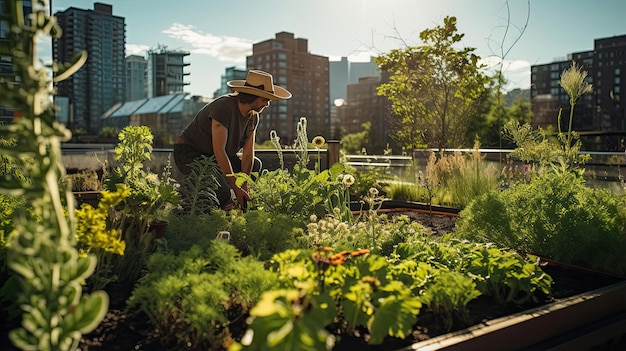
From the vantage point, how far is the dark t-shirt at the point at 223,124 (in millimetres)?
4035

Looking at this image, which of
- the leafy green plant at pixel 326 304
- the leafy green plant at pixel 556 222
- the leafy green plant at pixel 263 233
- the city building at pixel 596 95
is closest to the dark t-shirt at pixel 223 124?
the leafy green plant at pixel 263 233

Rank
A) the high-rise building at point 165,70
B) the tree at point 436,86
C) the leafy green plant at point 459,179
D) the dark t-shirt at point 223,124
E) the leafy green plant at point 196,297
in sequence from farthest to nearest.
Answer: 1. the high-rise building at point 165,70
2. the tree at point 436,86
3. the leafy green plant at point 459,179
4. the dark t-shirt at point 223,124
5. the leafy green plant at point 196,297

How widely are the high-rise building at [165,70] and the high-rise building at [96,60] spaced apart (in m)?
3.04

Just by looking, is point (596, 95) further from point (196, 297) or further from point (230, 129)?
point (196, 297)

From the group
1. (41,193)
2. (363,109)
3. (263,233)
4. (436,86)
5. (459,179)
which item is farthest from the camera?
(363,109)

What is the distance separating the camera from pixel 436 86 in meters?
9.98

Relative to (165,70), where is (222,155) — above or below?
below

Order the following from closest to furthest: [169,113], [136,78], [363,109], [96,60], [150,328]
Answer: [150,328], [169,113], [96,60], [136,78], [363,109]

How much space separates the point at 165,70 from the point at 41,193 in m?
43.3

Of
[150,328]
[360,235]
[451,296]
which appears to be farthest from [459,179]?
[150,328]

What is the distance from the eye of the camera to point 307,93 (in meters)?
66.2

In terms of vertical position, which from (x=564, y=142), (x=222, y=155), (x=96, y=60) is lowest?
(x=222, y=155)

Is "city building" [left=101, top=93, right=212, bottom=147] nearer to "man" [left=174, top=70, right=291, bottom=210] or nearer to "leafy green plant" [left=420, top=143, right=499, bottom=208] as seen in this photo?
"leafy green plant" [left=420, top=143, right=499, bottom=208]

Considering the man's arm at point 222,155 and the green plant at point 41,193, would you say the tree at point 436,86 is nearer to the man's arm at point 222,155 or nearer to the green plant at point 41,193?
the man's arm at point 222,155
